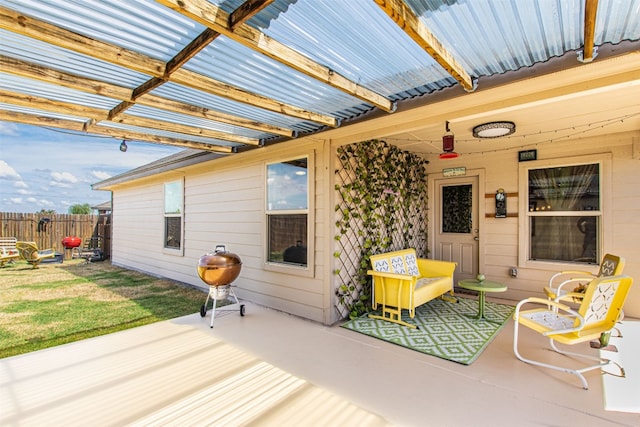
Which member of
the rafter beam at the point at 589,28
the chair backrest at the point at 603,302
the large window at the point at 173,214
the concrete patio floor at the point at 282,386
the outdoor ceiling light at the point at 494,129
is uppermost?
the outdoor ceiling light at the point at 494,129

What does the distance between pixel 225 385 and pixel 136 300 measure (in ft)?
11.6

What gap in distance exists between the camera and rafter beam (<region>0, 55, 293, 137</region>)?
88.0 inches

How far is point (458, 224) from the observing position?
602 cm

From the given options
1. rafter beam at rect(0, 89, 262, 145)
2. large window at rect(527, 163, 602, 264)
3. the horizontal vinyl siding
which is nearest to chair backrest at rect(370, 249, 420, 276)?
the horizontal vinyl siding

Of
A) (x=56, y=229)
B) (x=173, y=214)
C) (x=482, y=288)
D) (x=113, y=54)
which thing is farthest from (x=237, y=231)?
(x=56, y=229)

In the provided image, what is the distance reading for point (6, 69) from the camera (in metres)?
2.18

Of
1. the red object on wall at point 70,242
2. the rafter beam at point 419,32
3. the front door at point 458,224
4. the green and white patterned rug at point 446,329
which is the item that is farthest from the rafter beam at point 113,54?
the red object on wall at point 70,242

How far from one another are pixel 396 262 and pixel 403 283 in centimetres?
71

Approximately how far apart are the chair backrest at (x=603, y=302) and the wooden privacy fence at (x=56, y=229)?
1278 cm

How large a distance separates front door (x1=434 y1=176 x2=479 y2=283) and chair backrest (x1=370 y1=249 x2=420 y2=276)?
1.27 m

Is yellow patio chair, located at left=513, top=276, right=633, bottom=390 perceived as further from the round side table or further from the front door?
the front door

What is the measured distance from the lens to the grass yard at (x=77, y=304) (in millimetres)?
3736

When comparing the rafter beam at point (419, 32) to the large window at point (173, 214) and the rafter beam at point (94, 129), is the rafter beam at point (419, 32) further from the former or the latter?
the large window at point (173, 214)

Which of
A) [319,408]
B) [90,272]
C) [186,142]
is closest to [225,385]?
[319,408]
